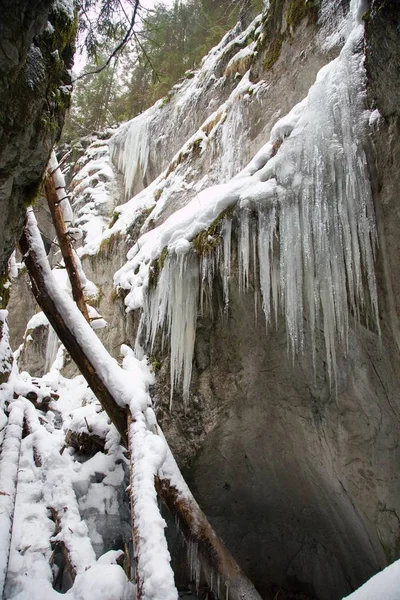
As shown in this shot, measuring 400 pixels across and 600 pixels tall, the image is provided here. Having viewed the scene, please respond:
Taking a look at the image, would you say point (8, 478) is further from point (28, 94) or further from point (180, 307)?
point (28, 94)

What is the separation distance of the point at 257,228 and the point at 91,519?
2.98 meters

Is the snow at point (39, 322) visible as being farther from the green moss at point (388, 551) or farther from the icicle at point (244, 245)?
the green moss at point (388, 551)

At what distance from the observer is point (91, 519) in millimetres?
3264

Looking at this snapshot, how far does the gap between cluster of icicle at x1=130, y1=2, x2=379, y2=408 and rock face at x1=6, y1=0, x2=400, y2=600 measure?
0.49ft

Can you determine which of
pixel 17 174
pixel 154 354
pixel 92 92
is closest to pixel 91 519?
pixel 154 354

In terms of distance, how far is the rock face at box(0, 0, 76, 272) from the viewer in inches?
62.3

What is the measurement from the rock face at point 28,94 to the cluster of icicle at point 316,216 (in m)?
1.77

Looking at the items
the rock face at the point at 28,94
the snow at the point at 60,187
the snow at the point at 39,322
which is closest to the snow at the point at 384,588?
the rock face at the point at 28,94

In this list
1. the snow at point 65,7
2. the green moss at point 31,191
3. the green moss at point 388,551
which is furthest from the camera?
the green moss at point 388,551

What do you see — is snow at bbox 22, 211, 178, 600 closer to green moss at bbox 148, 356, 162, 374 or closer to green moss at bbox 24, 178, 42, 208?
green moss at bbox 148, 356, 162, 374

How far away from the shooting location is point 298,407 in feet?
12.3

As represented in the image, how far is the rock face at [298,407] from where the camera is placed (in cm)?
283

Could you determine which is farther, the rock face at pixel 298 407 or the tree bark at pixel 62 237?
the tree bark at pixel 62 237

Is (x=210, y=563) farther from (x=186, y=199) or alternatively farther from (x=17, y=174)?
(x=186, y=199)
